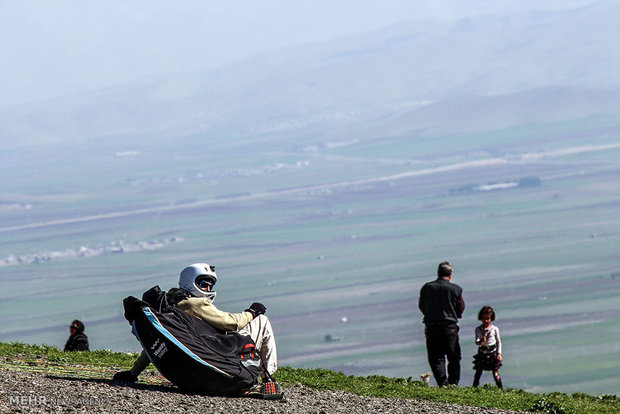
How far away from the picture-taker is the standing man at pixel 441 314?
49.9 feet

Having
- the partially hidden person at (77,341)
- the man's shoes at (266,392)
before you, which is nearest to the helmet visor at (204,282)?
the man's shoes at (266,392)

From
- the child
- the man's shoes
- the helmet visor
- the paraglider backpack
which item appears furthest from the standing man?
the helmet visor

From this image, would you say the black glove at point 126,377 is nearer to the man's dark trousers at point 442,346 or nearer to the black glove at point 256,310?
the black glove at point 256,310

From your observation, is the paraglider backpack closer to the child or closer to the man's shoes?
the man's shoes

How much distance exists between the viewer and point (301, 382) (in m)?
14.4

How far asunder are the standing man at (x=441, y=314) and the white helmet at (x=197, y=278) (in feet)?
16.2

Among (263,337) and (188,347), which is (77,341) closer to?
(263,337)

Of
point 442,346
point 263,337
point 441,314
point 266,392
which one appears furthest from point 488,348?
point 263,337

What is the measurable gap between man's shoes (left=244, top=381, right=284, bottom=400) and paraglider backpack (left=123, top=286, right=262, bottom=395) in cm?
33

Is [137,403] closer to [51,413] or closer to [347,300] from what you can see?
[51,413]

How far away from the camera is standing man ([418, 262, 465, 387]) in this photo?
49.9 feet

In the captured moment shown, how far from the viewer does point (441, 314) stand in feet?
49.9

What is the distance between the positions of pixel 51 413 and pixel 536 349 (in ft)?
452

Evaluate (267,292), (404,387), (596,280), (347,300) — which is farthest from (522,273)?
(404,387)
